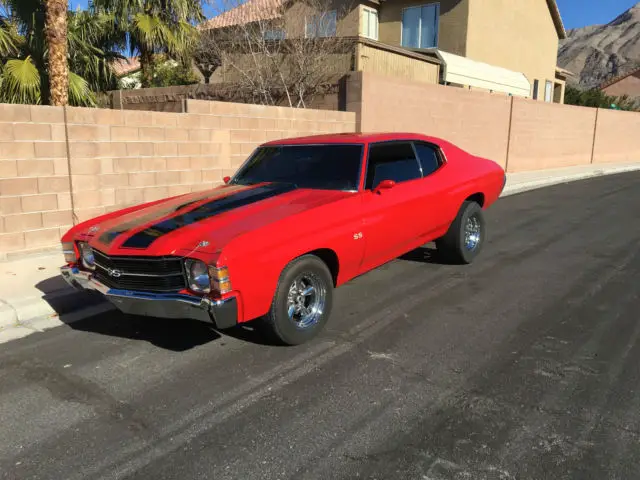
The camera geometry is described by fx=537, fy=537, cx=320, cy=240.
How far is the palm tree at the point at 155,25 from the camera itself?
579 inches

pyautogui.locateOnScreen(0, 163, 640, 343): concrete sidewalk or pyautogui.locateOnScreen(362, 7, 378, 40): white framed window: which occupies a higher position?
pyautogui.locateOnScreen(362, 7, 378, 40): white framed window

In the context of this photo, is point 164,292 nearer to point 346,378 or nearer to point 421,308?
point 346,378

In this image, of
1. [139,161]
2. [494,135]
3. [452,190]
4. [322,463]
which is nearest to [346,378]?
[322,463]

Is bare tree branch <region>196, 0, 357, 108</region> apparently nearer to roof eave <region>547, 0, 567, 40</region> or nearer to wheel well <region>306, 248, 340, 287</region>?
wheel well <region>306, 248, 340, 287</region>

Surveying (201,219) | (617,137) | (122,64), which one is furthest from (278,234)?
(617,137)

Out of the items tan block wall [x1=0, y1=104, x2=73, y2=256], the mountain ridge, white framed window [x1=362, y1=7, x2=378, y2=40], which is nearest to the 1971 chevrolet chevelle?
tan block wall [x1=0, y1=104, x2=73, y2=256]

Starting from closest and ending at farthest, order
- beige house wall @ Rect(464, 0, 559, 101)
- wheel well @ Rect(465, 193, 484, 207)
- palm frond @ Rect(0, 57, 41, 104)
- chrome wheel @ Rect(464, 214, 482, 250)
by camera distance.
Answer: chrome wheel @ Rect(464, 214, 482, 250) < wheel well @ Rect(465, 193, 484, 207) < palm frond @ Rect(0, 57, 41, 104) < beige house wall @ Rect(464, 0, 559, 101)

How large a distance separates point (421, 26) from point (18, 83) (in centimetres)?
Answer: 1648

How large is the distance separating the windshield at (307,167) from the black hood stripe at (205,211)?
24cm

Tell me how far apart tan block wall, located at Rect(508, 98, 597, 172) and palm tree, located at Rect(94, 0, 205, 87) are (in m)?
10.9

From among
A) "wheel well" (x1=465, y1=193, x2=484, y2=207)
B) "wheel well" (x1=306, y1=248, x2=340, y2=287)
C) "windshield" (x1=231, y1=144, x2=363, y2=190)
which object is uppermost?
"windshield" (x1=231, y1=144, x2=363, y2=190)

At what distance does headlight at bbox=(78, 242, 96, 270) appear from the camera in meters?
4.36

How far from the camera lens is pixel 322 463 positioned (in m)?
2.76

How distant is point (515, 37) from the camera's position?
24.5 m
